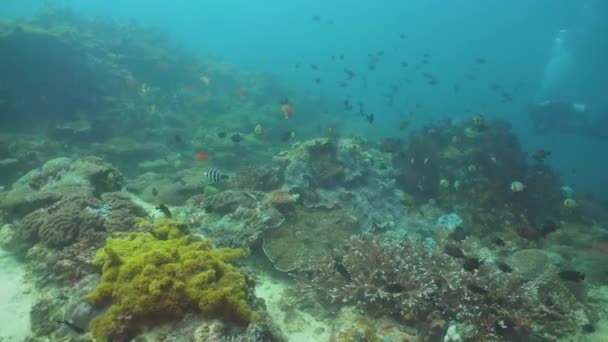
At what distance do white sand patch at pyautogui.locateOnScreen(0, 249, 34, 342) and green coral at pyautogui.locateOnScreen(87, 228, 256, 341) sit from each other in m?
1.69

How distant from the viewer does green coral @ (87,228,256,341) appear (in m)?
4.17

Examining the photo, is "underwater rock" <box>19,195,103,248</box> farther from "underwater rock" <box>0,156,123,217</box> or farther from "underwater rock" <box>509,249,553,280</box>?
"underwater rock" <box>509,249,553,280</box>

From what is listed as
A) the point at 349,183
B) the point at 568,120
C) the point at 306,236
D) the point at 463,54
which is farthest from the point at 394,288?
the point at 463,54

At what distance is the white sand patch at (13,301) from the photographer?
5.50 metres

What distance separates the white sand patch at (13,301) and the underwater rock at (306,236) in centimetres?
403

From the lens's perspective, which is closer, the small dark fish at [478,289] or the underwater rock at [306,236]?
the small dark fish at [478,289]

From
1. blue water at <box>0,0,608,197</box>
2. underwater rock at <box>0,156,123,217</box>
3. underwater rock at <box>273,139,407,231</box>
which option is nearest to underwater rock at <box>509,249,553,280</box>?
underwater rock at <box>273,139,407,231</box>

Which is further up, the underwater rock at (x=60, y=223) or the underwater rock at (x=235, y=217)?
the underwater rock at (x=60, y=223)

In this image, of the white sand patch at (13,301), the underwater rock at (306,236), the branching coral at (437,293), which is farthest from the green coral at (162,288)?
the underwater rock at (306,236)

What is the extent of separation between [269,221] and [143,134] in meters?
13.7

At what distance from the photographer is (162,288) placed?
432cm

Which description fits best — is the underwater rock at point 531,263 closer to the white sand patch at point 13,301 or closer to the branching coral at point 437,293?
the branching coral at point 437,293

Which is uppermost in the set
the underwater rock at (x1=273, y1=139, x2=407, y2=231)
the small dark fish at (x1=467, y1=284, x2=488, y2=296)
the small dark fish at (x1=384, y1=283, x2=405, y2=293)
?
the small dark fish at (x1=467, y1=284, x2=488, y2=296)

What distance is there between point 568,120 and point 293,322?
3092cm
